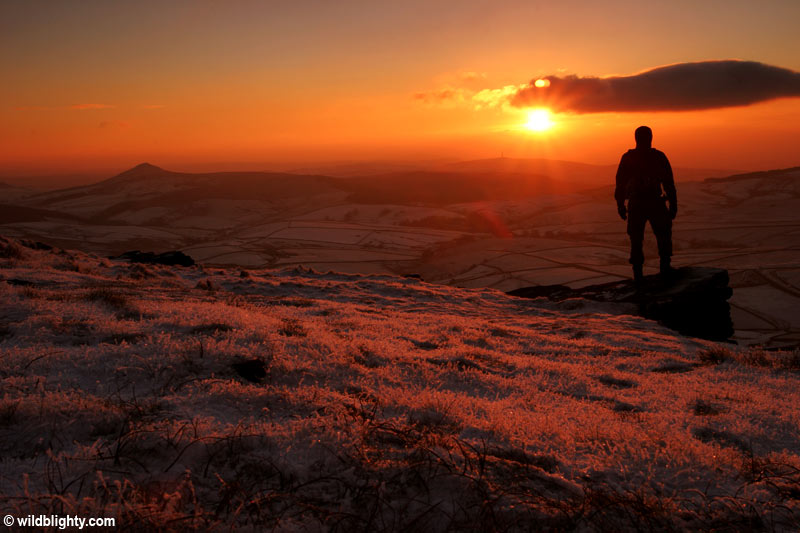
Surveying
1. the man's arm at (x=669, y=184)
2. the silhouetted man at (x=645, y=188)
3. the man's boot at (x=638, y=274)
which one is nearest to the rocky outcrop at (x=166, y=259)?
the silhouetted man at (x=645, y=188)

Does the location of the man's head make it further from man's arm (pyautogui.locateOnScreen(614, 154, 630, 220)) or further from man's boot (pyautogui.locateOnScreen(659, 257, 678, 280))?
man's boot (pyautogui.locateOnScreen(659, 257, 678, 280))

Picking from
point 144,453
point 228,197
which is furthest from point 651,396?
point 228,197

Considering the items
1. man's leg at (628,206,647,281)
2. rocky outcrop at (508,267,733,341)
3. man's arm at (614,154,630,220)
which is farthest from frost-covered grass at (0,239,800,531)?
man's arm at (614,154,630,220)

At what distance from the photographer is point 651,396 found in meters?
5.30

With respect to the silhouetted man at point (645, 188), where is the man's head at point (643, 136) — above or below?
above

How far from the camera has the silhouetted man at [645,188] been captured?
13.6 meters

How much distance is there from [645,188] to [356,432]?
1388 centimetres

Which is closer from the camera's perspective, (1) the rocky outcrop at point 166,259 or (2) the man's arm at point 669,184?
(2) the man's arm at point 669,184

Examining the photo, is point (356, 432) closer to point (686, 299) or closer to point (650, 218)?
point (650, 218)

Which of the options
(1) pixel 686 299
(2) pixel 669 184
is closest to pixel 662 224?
(2) pixel 669 184

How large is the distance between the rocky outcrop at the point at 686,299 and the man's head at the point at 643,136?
4.92 meters

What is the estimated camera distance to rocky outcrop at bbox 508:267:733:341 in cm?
1364

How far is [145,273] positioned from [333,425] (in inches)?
638

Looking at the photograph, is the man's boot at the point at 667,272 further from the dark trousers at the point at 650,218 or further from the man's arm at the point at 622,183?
the man's arm at the point at 622,183
